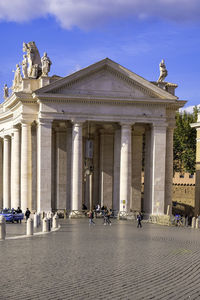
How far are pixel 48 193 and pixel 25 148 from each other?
558cm

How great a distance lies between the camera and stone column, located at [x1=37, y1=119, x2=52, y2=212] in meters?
53.1

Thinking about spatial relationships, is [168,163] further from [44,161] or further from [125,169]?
[44,161]

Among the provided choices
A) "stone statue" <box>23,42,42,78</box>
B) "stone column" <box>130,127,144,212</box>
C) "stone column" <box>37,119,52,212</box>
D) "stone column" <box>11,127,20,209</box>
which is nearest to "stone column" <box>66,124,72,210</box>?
"stone column" <box>37,119,52,212</box>

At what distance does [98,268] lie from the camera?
20219mm

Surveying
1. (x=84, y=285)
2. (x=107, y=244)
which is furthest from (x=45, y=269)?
(x=107, y=244)

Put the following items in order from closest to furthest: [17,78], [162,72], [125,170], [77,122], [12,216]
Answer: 1. [12,216]
2. [77,122]
3. [125,170]
4. [162,72]
5. [17,78]

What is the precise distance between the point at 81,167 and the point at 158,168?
27.1 ft

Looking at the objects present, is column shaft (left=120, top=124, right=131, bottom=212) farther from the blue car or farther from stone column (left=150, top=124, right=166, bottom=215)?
the blue car

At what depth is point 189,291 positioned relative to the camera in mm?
16359

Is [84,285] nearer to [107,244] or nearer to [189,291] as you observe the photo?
[189,291]

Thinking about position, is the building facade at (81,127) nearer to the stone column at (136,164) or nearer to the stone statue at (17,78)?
the stone column at (136,164)

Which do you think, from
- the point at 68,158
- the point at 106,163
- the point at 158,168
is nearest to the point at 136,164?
the point at 106,163

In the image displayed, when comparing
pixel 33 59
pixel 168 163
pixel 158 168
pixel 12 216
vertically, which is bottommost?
pixel 12 216

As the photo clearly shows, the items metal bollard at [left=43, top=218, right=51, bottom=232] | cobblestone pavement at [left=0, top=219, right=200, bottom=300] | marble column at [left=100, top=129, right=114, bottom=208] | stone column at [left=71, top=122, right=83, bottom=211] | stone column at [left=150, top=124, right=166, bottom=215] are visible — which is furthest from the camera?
marble column at [left=100, top=129, right=114, bottom=208]
